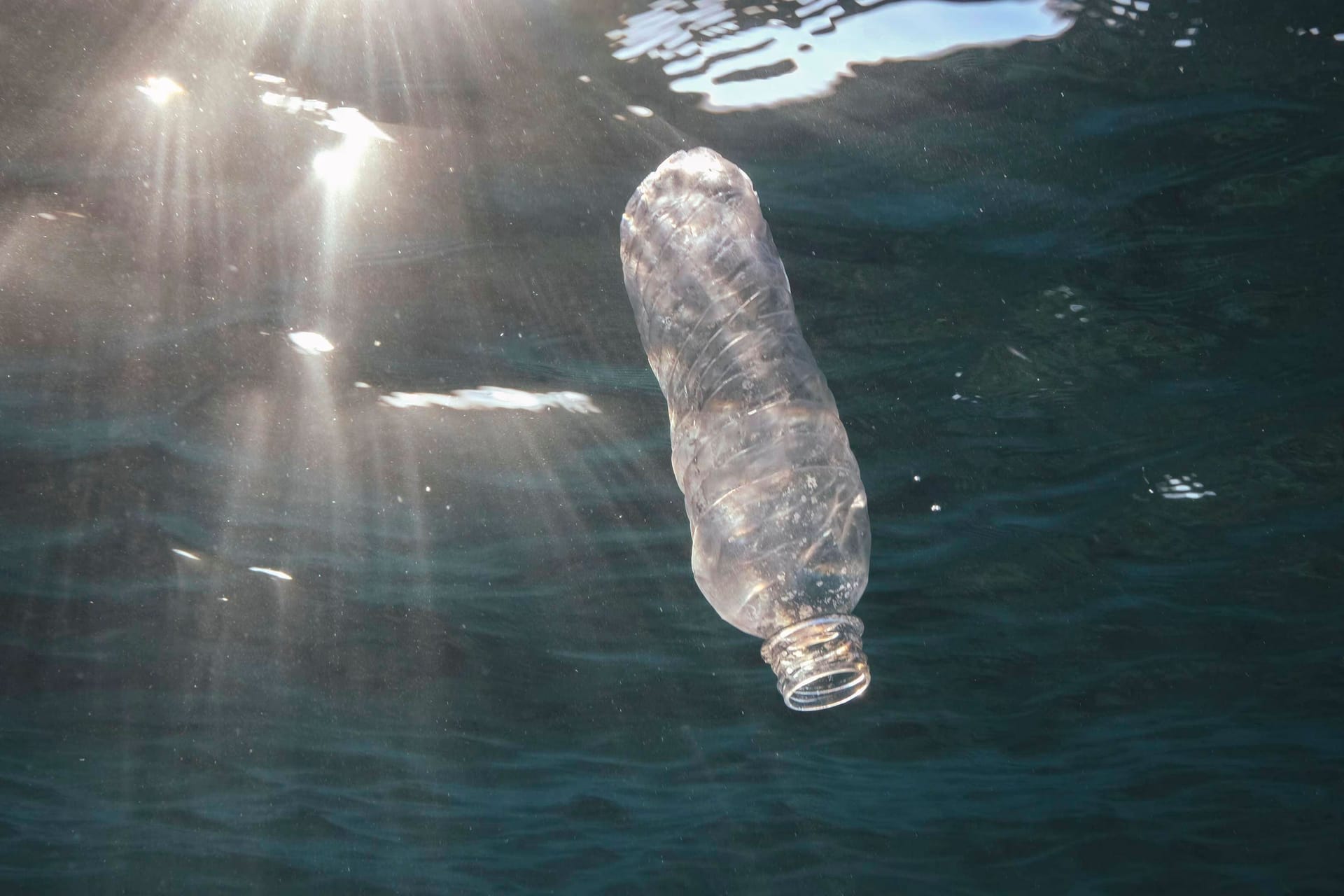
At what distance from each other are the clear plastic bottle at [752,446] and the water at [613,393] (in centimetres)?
150

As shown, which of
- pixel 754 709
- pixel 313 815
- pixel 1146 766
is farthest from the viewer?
pixel 313 815

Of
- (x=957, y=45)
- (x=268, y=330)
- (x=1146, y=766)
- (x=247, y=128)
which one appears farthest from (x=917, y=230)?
(x=1146, y=766)

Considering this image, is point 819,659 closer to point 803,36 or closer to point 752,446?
point 752,446

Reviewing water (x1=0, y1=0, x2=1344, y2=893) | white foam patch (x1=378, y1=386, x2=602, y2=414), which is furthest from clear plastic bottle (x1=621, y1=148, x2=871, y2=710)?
white foam patch (x1=378, y1=386, x2=602, y2=414)

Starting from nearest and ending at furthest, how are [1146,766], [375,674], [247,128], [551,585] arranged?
[247,128], [551,585], [375,674], [1146,766]

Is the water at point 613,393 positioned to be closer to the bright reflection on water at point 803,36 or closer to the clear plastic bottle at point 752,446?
the bright reflection on water at point 803,36

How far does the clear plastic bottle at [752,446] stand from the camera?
3982mm

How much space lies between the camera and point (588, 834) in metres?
21.7

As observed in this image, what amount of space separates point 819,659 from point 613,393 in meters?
5.61

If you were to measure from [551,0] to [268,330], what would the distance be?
4.20 metres

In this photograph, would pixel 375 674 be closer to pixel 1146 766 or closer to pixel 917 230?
pixel 917 230

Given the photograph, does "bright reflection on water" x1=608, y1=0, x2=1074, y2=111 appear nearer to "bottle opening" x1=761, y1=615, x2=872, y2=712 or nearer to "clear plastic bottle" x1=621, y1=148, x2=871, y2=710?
"clear plastic bottle" x1=621, y1=148, x2=871, y2=710

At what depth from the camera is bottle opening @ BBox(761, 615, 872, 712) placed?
10.6 feet

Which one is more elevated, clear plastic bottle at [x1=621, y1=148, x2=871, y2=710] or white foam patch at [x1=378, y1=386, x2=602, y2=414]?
clear plastic bottle at [x1=621, y1=148, x2=871, y2=710]
